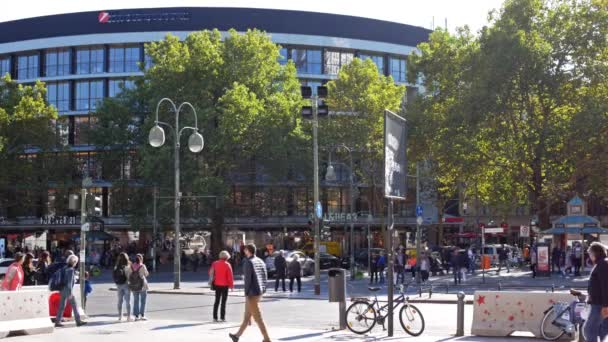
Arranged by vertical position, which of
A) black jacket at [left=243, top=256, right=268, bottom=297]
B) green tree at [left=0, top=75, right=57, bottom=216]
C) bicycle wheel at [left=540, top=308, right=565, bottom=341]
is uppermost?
green tree at [left=0, top=75, right=57, bottom=216]

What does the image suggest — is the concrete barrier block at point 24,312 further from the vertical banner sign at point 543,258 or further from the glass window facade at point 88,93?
the glass window facade at point 88,93

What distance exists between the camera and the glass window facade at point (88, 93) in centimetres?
7262

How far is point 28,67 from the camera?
243 ft

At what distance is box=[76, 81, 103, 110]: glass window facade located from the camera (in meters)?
72.6

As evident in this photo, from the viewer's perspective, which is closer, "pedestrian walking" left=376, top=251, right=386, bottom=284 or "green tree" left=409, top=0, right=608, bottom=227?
"pedestrian walking" left=376, top=251, right=386, bottom=284

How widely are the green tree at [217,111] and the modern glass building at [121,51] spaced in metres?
17.6

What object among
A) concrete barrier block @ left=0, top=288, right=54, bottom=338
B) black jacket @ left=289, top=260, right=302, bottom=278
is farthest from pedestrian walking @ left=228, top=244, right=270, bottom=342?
black jacket @ left=289, top=260, right=302, bottom=278

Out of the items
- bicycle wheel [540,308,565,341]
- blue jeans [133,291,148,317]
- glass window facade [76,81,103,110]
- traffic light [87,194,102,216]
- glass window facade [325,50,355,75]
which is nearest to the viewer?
bicycle wheel [540,308,565,341]

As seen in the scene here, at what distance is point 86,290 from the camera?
2083cm

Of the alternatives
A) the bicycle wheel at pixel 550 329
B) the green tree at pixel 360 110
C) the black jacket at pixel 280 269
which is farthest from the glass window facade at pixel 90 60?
the bicycle wheel at pixel 550 329

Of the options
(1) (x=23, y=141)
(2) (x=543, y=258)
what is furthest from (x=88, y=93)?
(2) (x=543, y=258)

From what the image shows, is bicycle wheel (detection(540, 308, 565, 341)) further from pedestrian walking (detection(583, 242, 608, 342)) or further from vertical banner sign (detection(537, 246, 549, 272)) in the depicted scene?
vertical banner sign (detection(537, 246, 549, 272))

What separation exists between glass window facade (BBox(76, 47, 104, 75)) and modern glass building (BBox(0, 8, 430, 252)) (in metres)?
0.09

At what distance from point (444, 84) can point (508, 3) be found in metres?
6.63
